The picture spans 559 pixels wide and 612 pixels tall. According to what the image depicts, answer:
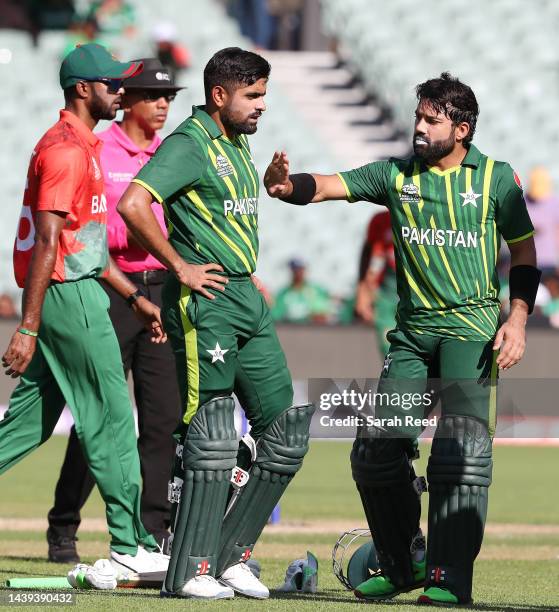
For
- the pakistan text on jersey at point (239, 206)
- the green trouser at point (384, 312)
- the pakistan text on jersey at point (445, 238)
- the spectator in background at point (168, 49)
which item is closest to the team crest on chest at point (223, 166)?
the pakistan text on jersey at point (239, 206)

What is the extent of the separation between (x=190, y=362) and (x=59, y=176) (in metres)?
1.02

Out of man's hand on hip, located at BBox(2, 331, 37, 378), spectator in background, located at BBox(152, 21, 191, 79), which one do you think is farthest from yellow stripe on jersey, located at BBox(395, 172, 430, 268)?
spectator in background, located at BBox(152, 21, 191, 79)

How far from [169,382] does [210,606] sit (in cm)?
239

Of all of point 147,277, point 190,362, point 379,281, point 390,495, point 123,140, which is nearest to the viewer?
point 190,362

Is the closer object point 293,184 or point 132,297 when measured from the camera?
point 293,184

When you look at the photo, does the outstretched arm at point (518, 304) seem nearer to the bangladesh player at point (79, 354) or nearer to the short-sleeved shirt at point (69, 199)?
the bangladesh player at point (79, 354)

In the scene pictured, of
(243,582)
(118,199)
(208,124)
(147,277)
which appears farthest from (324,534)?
(208,124)

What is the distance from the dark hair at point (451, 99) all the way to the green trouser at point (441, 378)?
88 cm

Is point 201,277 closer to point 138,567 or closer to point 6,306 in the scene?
point 138,567

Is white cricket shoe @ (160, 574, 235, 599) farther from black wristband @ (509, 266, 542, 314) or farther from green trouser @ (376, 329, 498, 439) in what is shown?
black wristband @ (509, 266, 542, 314)

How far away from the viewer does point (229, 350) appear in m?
6.42

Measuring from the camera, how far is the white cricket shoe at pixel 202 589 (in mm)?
6301

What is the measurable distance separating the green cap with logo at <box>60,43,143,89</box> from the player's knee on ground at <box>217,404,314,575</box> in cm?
178

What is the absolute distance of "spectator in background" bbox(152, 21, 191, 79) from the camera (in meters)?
23.8
